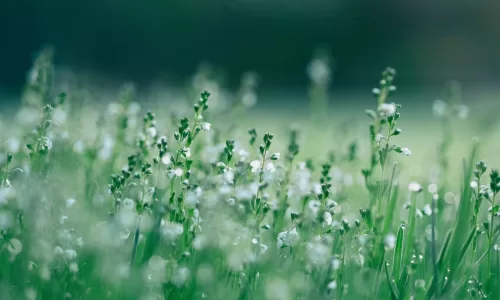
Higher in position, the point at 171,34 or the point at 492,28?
the point at 492,28

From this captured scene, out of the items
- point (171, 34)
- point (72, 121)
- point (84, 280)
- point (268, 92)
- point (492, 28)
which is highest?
point (492, 28)

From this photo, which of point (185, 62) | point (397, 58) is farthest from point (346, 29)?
point (185, 62)

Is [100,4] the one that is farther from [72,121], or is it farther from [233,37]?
[72,121]

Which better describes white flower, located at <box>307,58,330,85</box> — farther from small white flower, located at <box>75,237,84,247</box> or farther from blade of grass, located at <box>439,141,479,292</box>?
small white flower, located at <box>75,237,84,247</box>

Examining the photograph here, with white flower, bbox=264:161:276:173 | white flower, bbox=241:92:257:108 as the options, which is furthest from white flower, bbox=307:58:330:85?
white flower, bbox=264:161:276:173

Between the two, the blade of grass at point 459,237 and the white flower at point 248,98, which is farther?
the white flower at point 248,98

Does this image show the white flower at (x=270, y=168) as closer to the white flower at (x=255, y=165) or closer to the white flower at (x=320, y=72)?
the white flower at (x=255, y=165)

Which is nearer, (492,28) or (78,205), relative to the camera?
(78,205)

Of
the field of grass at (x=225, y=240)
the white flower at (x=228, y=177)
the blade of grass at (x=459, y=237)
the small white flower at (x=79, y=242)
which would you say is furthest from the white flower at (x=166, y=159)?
the blade of grass at (x=459, y=237)
